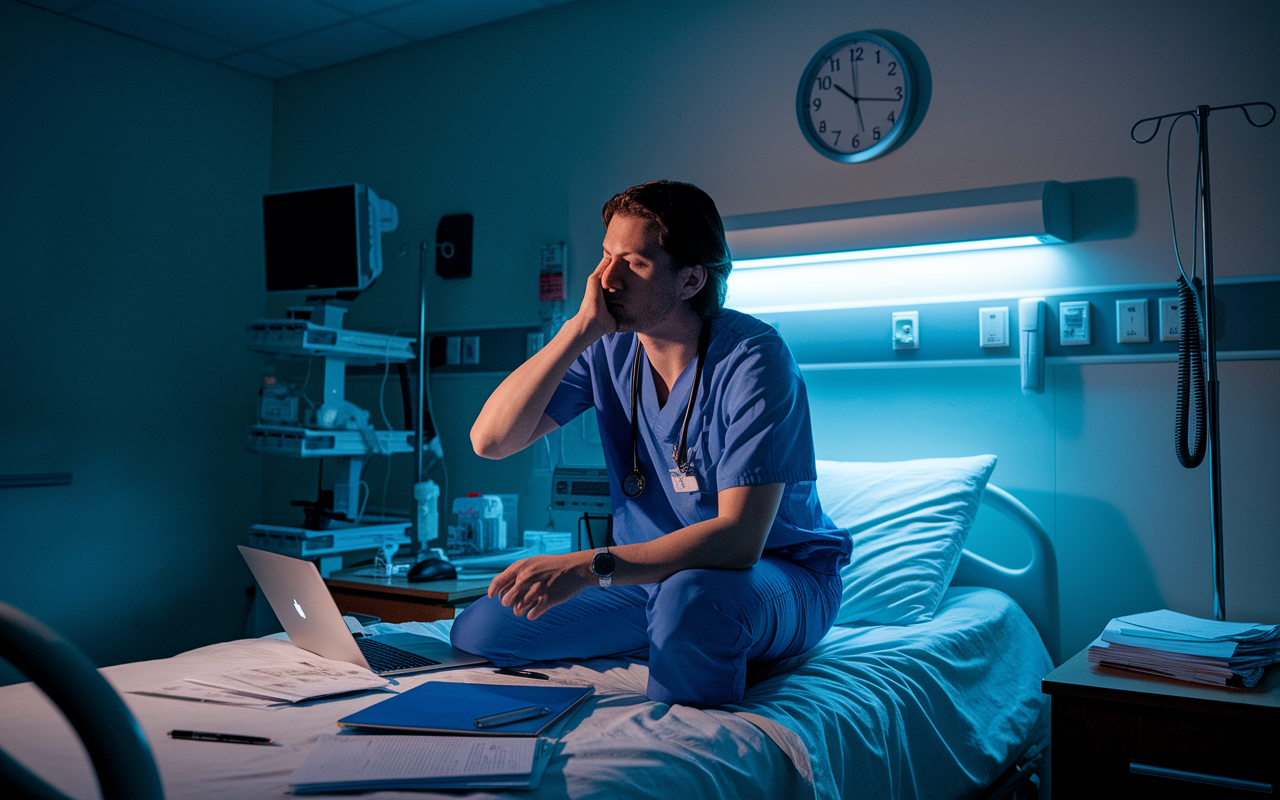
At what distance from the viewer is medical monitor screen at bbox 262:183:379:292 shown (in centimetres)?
300

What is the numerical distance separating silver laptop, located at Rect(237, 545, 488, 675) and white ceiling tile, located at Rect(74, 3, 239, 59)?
103 inches

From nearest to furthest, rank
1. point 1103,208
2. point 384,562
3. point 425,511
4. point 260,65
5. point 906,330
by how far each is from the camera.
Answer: point 1103,208 → point 906,330 → point 384,562 → point 425,511 → point 260,65

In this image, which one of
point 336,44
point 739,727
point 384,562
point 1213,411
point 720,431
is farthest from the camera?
point 336,44

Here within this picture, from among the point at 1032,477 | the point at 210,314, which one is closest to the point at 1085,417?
the point at 1032,477

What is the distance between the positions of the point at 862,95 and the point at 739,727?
1.92m

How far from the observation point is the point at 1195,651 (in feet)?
5.12

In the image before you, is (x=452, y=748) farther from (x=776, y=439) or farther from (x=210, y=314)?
(x=210, y=314)

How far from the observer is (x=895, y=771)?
1412mm

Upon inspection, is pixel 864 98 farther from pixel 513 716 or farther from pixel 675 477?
pixel 513 716

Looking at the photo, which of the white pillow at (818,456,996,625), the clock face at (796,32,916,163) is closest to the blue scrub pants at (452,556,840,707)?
the white pillow at (818,456,996,625)

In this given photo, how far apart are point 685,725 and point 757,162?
1971 mm

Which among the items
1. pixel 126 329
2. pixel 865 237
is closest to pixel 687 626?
pixel 865 237

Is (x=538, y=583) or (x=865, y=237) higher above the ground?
(x=865, y=237)

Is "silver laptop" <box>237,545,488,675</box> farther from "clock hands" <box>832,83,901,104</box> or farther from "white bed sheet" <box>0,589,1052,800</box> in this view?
"clock hands" <box>832,83,901,104</box>
